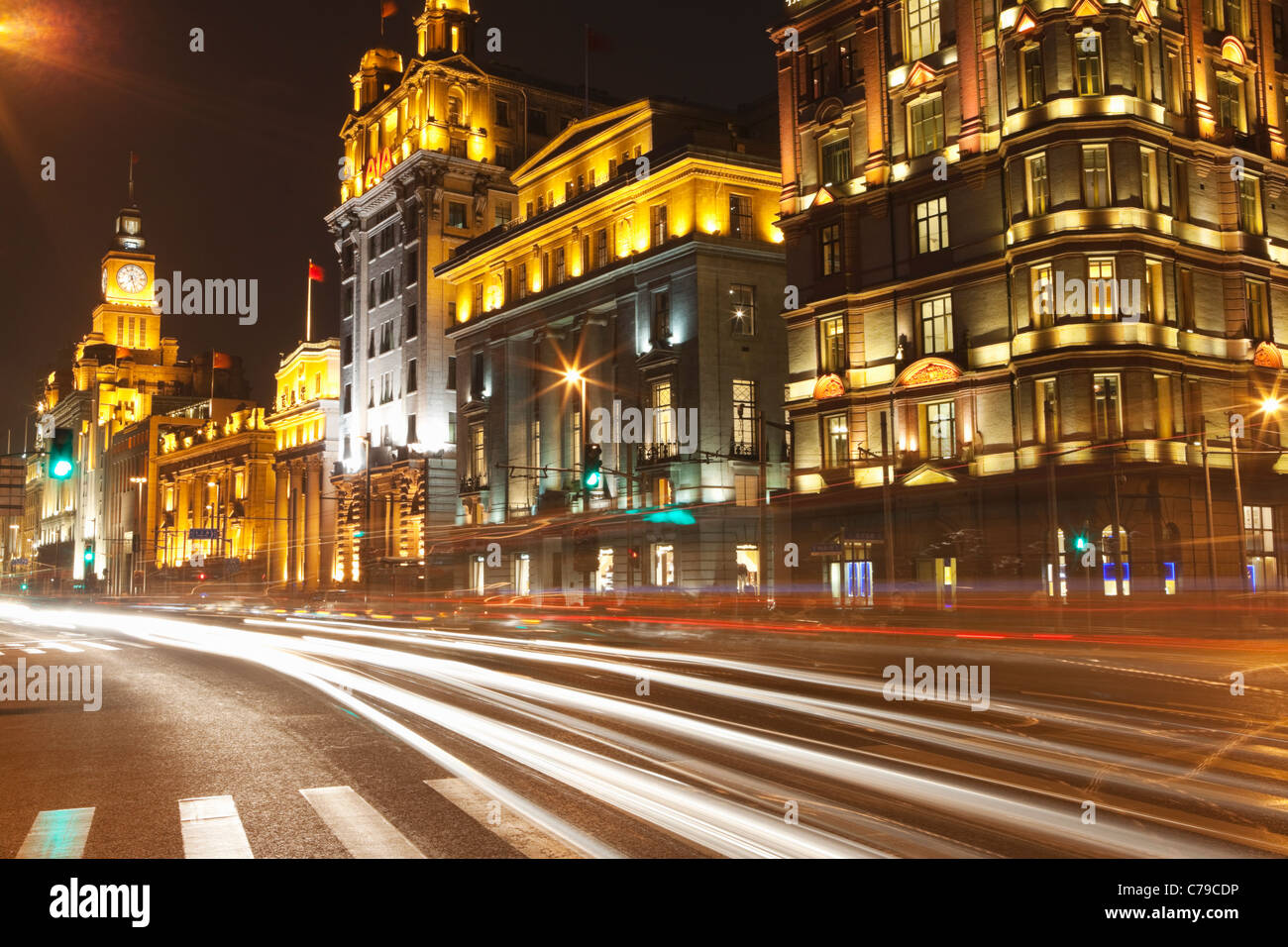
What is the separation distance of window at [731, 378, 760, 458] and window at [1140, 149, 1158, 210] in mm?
19004

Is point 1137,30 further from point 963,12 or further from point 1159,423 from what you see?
point 1159,423

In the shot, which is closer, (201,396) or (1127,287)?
(1127,287)

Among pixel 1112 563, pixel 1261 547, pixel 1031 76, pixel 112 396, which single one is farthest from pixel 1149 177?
pixel 112 396

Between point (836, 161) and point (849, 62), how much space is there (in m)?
3.96

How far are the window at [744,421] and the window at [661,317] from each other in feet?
14.3

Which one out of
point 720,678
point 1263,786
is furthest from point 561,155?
point 1263,786

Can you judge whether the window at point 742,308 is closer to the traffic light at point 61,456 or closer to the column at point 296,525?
the traffic light at point 61,456

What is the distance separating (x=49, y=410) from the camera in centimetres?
19262

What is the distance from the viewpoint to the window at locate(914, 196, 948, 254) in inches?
1713

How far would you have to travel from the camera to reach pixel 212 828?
8633 millimetres

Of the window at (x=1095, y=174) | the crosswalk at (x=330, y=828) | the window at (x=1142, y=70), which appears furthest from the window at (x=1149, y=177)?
the crosswalk at (x=330, y=828)

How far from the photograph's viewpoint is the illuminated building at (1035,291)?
38.0m

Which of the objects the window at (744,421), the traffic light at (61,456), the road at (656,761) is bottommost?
the road at (656,761)
